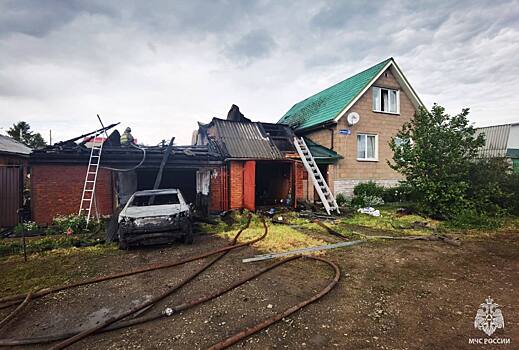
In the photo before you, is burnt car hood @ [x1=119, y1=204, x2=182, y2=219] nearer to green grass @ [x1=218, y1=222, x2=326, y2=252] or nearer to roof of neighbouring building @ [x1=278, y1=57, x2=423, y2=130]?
green grass @ [x1=218, y1=222, x2=326, y2=252]

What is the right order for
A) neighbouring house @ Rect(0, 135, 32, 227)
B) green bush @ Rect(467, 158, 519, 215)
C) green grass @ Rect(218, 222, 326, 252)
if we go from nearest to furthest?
green grass @ Rect(218, 222, 326, 252), neighbouring house @ Rect(0, 135, 32, 227), green bush @ Rect(467, 158, 519, 215)

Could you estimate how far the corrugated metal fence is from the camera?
8984mm

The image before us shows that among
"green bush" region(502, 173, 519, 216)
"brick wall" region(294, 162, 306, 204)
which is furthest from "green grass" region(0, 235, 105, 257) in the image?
"green bush" region(502, 173, 519, 216)

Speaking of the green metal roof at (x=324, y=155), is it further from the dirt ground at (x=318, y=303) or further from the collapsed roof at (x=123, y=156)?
the dirt ground at (x=318, y=303)

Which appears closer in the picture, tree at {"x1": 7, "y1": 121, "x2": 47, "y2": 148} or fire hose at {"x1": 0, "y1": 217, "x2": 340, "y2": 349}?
fire hose at {"x1": 0, "y1": 217, "x2": 340, "y2": 349}

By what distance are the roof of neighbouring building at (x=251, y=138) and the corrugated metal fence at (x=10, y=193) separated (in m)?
7.96

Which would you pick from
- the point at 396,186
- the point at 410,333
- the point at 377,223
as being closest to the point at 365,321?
the point at 410,333

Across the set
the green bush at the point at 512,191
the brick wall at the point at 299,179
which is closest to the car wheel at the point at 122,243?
the brick wall at the point at 299,179

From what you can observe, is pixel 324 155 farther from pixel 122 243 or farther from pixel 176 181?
pixel 122 243

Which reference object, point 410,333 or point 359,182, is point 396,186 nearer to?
point 359,182

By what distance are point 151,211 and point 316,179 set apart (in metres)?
8.46

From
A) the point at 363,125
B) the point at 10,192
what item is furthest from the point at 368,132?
the point at 10,192

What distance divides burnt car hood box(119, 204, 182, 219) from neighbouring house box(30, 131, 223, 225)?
3.64 meters

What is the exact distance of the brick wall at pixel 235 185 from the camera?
11883 millimetres
